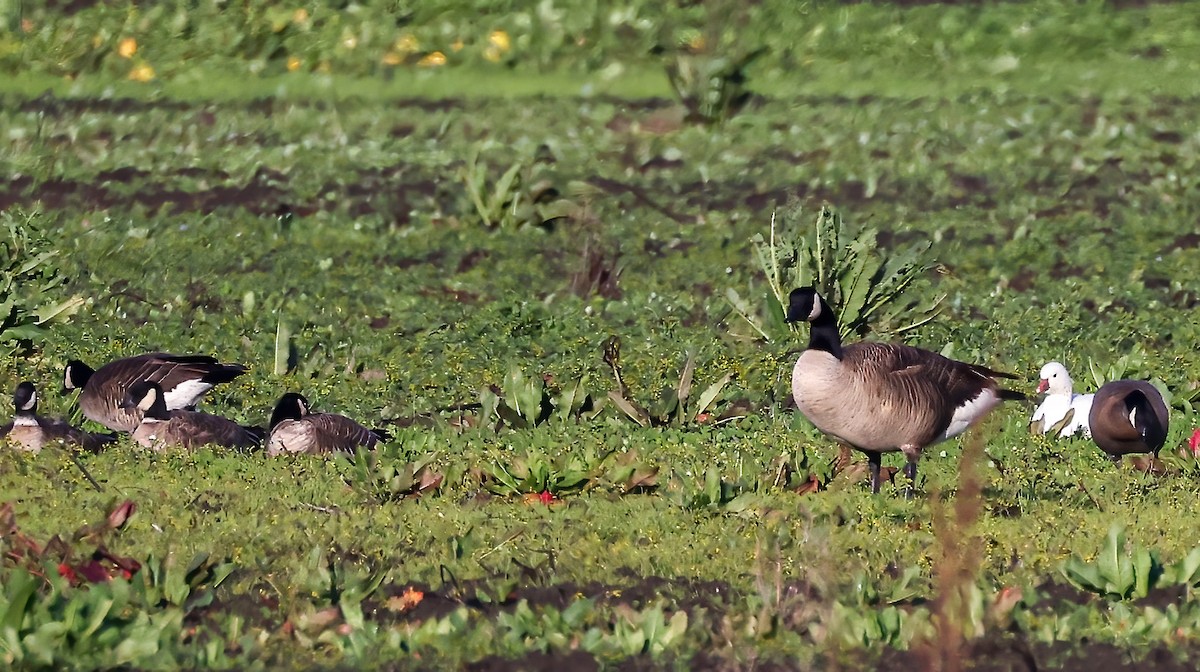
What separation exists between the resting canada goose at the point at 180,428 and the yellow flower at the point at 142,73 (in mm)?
10110

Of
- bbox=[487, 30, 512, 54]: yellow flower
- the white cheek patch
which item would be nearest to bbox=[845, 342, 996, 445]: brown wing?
the white cheek patch

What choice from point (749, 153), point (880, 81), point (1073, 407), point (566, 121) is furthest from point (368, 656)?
point (880, 81)

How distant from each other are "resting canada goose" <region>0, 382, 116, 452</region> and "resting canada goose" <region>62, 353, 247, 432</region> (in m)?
0.33

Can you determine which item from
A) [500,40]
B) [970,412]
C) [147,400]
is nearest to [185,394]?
[147,400]

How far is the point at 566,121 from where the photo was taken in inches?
687

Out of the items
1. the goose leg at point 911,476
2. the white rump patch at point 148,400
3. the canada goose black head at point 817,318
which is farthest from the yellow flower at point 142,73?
the goose leg at point 911,476

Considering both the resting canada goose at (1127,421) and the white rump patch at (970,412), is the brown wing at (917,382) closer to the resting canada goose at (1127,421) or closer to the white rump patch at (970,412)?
the white rump patch at (970,412)

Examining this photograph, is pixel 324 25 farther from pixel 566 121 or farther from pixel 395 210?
pixel 395 210

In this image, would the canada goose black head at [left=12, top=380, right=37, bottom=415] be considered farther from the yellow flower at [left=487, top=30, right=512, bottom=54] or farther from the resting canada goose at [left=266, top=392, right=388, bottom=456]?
the yellow flower at [left=487, top=30, right=512, bottom=54]

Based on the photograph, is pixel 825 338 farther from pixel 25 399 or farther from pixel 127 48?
pixel 127 48

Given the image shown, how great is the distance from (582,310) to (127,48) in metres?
9.45

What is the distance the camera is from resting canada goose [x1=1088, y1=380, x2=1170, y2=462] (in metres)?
9.16

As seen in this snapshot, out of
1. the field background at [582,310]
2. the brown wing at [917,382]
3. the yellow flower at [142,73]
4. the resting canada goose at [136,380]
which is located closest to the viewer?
the field background at [582,310]

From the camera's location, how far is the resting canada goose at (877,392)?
8.68 meters
